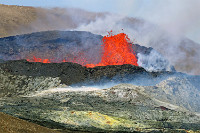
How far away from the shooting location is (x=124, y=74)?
24062 millimetres

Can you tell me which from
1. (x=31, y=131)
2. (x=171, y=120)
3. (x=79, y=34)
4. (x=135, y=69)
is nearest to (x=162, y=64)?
(x=79, y=34)

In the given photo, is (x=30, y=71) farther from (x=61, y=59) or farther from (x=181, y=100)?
(x=61, y=59)

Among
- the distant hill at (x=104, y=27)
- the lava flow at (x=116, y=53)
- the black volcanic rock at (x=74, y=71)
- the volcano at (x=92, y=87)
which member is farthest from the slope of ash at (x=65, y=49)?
the black volcanic rock at (x=74, y=71)

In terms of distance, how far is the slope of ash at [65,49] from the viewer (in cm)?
3781

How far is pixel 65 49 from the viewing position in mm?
39594

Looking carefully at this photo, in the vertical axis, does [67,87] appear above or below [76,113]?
above

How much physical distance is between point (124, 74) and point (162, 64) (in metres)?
15.3

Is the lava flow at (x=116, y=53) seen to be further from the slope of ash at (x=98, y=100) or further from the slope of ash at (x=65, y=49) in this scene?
the slope of ash at (x=98, y=100)

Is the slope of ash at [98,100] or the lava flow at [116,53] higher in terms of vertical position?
the lava flow at [116,53]

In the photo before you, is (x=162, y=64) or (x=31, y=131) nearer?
(x=31, y=131)

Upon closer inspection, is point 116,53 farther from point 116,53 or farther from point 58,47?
point 58,47

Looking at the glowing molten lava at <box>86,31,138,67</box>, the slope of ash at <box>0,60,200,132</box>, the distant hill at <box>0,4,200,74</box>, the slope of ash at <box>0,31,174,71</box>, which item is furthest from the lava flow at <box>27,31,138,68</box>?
the distant hill at <box>0,4,200,74</box>

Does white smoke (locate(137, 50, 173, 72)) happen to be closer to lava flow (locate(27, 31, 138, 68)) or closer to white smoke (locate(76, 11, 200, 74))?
lava flow (locate(27, 31, 138, 68))

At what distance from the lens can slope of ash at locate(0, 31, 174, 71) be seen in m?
37.8
